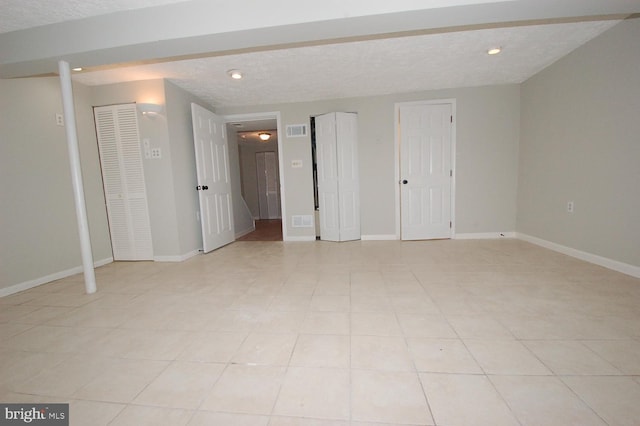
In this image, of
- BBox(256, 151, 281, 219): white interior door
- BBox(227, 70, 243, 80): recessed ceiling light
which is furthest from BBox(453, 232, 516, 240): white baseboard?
BBox(256, 151, 281, 219): white interior door

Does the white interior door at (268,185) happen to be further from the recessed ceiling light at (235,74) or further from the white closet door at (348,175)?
the recessed ceiling light at (235,74)

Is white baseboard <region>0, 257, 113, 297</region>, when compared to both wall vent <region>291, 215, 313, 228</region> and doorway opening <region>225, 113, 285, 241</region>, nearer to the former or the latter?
wall vent <region>291, 215, 313, 228</region>

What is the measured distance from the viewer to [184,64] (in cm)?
303

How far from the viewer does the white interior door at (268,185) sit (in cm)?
841

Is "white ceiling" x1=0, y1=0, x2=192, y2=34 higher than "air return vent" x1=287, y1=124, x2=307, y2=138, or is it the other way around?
"white ceiling" x1=0, y1=0, x2=192, y2=34

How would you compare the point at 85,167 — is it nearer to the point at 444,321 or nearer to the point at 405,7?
the point at 405,7

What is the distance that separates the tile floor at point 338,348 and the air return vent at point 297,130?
276 centimetres

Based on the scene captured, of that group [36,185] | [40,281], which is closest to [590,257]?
[40,281]

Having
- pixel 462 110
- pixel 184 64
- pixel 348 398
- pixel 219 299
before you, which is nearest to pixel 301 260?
pixel 219 299

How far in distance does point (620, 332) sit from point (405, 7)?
8.65 feet

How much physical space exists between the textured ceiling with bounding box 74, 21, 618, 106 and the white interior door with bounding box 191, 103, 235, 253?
18.6 inches

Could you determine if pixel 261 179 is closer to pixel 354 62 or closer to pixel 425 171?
pixel 425 171

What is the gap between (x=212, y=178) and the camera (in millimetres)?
4250
